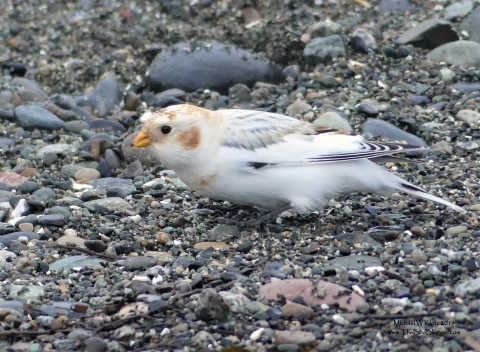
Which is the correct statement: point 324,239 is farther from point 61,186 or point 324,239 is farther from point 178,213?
point 61,186

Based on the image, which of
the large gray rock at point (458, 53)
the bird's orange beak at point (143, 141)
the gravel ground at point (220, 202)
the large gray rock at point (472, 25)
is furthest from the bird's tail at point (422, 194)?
the large gray rock at point (472, 25)

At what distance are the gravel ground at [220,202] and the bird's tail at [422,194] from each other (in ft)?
0.38

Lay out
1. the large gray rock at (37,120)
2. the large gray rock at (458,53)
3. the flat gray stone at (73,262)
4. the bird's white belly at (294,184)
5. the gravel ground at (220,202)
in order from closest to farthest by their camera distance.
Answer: the gravel ground at (220,202)
the flat gray stone at (73,262)
the bird's white belly at (294,184)
the large gray rock at (37,120)
the large gray rock at (458,53)

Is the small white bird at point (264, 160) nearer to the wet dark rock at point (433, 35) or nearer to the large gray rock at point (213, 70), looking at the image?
the large gray rock at point (213, 70)

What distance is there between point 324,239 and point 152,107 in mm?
3108

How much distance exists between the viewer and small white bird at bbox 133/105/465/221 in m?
4.41

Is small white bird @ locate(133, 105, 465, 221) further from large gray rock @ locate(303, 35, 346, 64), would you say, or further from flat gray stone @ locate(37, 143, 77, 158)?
large gray rock @ locate(303, 35, 346, 64)

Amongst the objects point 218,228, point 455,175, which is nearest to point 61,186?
point 218,228

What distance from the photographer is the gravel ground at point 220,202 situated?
130 inches

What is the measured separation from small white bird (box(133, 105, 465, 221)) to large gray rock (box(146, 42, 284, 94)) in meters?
2.66

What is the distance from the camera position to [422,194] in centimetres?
451

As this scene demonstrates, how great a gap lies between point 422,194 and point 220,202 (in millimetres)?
1300

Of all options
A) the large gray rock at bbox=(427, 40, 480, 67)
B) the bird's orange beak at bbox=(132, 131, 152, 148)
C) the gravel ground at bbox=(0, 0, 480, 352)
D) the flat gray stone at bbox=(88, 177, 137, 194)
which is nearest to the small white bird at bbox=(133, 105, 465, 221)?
the bird's orange beak at bbox=(132, 131, 152, 148)

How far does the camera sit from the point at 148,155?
5.84 m
